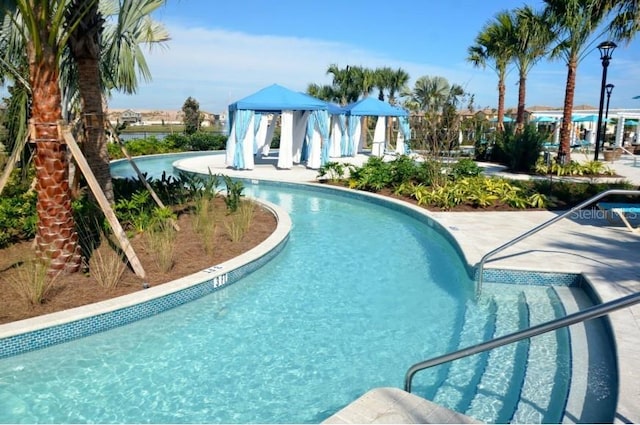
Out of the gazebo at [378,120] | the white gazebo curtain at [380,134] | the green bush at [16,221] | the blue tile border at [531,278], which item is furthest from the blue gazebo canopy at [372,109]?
the blue tile border at [531,278]

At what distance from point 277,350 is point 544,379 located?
231 centimetres

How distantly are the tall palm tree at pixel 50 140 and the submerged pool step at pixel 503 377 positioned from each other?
14.7 feet

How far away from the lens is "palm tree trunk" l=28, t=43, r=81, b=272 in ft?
16.4

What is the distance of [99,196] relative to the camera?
210 inches

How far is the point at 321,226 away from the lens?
31.7 feet

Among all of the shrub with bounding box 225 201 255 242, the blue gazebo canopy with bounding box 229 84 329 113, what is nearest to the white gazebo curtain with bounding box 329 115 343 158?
the blue gazebo canopy with bounding box 229 84 329 113

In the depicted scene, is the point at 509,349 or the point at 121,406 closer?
the point at 121,406

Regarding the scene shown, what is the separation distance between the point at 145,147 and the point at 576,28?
18268mm

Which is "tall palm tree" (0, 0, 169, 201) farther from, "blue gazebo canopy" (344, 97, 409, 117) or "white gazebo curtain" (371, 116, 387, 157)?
"white gazebo curtain" (371, 116, 387, 157)

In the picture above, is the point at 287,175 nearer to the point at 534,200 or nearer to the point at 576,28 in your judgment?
the point at 534,200

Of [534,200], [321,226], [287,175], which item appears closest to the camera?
[321,226]

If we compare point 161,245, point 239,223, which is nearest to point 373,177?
point 239,223

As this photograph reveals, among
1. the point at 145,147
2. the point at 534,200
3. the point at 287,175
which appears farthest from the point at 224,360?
the point at 145,147

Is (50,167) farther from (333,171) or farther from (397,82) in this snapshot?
(397,82)
